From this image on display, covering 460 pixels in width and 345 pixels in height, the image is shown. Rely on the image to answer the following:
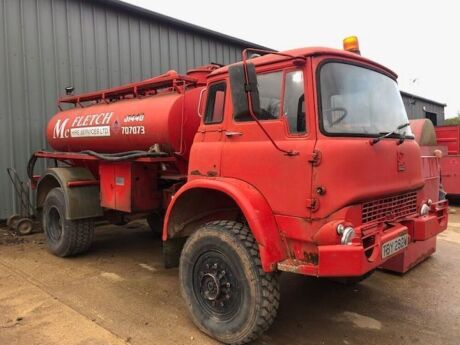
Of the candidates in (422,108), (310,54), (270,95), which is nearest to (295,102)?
(270,95)

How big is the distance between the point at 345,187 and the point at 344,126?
0.50 m

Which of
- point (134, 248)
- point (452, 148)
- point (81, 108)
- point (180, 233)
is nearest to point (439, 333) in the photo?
point (180, 233)

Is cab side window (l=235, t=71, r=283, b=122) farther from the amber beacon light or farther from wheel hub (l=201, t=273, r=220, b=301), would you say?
wheel hub (l=201, t=273, r=220, b=301)

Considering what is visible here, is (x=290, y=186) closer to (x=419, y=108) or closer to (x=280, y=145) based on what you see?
(x=280, y=145)

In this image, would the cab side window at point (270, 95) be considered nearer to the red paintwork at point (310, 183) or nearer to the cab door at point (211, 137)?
the red paintwork at point (310, 183)

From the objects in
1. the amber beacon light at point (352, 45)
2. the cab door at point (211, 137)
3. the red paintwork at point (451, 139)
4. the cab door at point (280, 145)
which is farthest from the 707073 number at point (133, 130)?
the red paintwork at point (451, 139)

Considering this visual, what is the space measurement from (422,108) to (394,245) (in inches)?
855

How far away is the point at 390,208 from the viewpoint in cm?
355

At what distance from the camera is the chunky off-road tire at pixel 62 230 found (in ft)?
19.4

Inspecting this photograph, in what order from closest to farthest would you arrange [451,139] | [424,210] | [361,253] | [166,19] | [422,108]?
[361,253], [424,210], [166,19], [451,139], [422,108]

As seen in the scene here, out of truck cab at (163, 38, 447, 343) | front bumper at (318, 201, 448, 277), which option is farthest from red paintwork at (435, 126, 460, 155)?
truck cab at (163, 38, 447, 343)

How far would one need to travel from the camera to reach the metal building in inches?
803

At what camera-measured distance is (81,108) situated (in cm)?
651

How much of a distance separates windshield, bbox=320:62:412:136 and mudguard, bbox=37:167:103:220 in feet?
12.9
